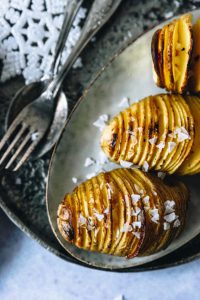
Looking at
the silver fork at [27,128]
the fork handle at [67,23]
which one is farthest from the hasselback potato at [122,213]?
the fork handle at [67,23]

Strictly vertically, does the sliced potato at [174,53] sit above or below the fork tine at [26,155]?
above

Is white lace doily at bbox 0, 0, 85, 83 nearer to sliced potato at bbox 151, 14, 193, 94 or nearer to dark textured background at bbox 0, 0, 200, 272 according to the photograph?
dark textured background at bbox 0, 0, 200, 272

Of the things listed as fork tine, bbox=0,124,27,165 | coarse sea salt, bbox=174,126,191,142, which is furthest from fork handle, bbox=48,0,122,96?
coarse sea salt, bbox=174,126,191,142

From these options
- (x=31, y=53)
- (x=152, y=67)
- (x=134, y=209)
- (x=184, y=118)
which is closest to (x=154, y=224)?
(x=134, y=209)

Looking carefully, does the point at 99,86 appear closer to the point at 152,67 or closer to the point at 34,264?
the point at 152,67

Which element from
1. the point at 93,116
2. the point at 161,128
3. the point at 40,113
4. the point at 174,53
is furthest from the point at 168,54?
the point at 40,113

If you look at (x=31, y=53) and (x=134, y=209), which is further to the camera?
(x=31, y=53)

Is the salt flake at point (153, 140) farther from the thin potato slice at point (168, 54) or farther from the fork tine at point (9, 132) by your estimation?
the fork tine at point (9, 132)
